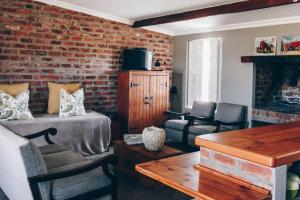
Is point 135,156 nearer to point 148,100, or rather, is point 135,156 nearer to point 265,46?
point 148,100

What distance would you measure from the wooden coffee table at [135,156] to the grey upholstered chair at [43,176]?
2.47ft

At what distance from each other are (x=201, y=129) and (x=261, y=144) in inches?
132

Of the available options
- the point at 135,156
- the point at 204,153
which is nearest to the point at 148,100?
the point at 135,156

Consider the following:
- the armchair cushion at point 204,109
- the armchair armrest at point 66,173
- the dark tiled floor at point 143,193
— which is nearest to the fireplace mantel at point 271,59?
the armchair cushion at point 204,109

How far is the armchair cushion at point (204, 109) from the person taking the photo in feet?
18.8

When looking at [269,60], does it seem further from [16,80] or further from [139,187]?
[16,80]

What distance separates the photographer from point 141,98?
19.8 feet

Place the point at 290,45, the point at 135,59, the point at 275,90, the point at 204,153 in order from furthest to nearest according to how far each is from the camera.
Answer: the point at 135,59 → the point at 275,90 → the point at 290,45 → the point at 204,153

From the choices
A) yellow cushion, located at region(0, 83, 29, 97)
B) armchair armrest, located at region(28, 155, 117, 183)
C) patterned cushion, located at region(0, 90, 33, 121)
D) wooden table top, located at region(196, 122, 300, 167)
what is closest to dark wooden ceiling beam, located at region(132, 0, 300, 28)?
wooden table top, located at region(196, 122, 300, 167)

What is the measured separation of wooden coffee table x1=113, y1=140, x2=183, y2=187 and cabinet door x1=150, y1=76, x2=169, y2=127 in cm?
222

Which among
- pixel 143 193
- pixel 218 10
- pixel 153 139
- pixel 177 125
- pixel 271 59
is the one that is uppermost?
pixel 218 10

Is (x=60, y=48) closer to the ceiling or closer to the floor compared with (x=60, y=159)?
closer to the ceiling

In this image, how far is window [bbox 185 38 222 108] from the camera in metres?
6.16

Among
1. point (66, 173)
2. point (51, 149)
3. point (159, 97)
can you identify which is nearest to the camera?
point (66, 173)
